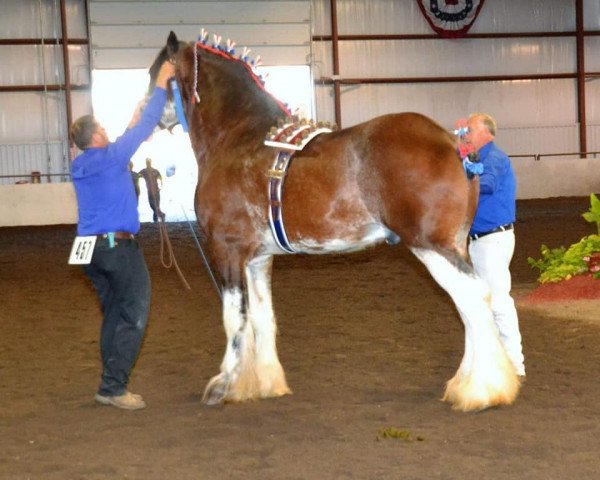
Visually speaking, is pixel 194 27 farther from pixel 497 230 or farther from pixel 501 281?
pixel 501 281

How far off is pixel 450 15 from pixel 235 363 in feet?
74.6

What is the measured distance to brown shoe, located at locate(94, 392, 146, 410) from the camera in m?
6.01

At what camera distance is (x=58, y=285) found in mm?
11984

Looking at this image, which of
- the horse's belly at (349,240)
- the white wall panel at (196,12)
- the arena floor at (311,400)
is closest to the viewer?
the arena floor at (311,400)

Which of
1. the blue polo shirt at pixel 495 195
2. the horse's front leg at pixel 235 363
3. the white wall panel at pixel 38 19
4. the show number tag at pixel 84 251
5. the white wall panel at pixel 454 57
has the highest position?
the white wall panel at pixel 38 19

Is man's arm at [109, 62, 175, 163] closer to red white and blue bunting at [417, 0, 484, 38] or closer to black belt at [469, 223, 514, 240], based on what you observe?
black belt at [469, 223, 514, 240]

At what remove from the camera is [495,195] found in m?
6.35

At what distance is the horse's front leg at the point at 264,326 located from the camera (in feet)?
20.4

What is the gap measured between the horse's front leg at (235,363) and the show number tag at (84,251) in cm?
86

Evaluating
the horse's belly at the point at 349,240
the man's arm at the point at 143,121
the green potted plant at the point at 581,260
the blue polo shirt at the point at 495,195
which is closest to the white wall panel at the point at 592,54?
the green potted plant at the point at 581,260

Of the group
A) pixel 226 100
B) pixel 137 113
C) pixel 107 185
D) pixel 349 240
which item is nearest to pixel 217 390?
pixel 349 240

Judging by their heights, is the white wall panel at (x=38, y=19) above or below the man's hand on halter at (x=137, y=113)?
above

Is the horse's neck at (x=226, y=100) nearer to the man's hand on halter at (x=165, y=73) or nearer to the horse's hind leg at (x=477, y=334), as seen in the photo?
the man's hand on halter at (x=165, y=73)

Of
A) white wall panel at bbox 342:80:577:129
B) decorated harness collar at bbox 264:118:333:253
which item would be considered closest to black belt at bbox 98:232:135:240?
decorated harness collar at bbox 264:118:333:253
